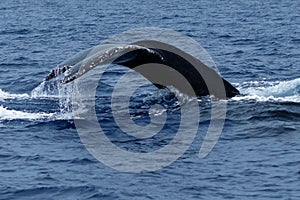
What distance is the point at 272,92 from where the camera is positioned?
17.8m

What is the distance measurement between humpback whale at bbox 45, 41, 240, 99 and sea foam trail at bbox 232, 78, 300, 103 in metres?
0.62

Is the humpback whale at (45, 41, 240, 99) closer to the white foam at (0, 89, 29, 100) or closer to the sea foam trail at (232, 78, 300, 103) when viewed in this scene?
the sea foam trail at (232, 78, 300, 103)

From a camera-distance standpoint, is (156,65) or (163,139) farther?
(156,65)

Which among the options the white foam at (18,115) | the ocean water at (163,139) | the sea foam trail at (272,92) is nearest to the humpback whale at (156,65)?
the ocean water at (163,139)

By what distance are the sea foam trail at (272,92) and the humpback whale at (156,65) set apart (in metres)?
0.62

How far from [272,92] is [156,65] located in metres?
3.92

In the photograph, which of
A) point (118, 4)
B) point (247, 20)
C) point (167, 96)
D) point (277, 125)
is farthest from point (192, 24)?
point (277, 125)

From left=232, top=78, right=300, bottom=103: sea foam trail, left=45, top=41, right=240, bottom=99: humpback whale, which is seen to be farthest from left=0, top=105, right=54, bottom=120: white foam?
left=232, top=78, right=300, bottom=103: sea foam trail

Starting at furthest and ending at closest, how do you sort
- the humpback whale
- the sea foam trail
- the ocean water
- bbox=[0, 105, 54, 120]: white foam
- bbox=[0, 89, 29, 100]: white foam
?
bbox=[0, 89, 29, 100]: white foam → the sea foam trail → bbox=[0, 105, 54, 120]: white foam → the humpback whale → the ocean water

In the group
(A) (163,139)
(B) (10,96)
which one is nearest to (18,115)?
(B) (10,96)

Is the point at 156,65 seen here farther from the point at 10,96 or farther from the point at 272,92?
the point at 10,96

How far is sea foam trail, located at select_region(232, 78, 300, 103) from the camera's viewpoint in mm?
16672

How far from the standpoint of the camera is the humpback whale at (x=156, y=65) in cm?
1327

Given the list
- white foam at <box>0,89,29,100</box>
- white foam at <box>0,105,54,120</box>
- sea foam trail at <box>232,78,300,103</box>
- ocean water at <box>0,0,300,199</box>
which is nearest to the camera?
ocean water at <box>0,0,300,199</box>
